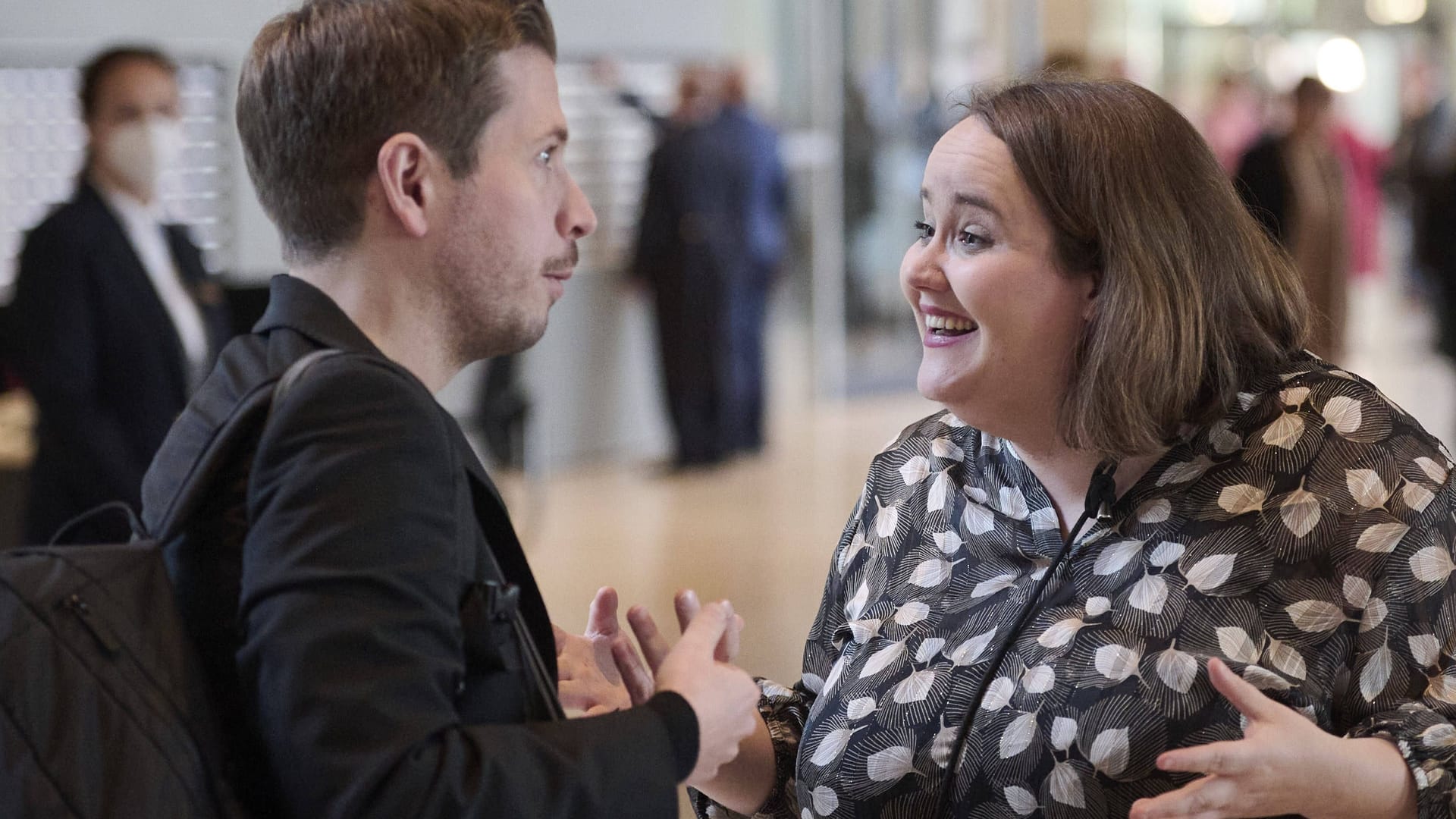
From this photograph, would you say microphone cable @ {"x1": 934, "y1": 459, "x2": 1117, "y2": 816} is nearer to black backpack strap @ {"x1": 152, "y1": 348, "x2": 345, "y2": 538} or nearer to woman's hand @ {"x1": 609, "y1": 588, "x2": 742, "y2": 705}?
woman's hand @ {"x1": 609, "y1": 588, "x2": 742, "y2": 705}

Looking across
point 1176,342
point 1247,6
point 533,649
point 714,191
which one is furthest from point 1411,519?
point 1247,6

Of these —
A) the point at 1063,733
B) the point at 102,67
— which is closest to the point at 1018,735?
the point at 1063,733

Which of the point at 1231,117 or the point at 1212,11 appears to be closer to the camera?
the point at 1231,117

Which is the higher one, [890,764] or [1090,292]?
[1090,292]

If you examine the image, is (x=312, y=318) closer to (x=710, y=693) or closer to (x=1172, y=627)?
(x=710, y=693)

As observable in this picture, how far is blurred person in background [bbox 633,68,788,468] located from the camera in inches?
314

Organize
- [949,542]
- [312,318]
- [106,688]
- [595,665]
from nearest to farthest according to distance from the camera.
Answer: [106,688]
[312,318]
[595,665]
[949,542]

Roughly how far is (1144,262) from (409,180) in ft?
2.67

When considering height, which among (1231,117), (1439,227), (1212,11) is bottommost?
(1231,117)

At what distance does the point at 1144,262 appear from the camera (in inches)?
66.3

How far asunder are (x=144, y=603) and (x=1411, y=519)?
48.2 inches

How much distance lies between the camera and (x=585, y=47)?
8.23 m

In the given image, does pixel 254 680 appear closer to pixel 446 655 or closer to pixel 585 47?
pixel 446 655

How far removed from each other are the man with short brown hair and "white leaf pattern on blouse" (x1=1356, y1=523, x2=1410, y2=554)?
27.0 inches
